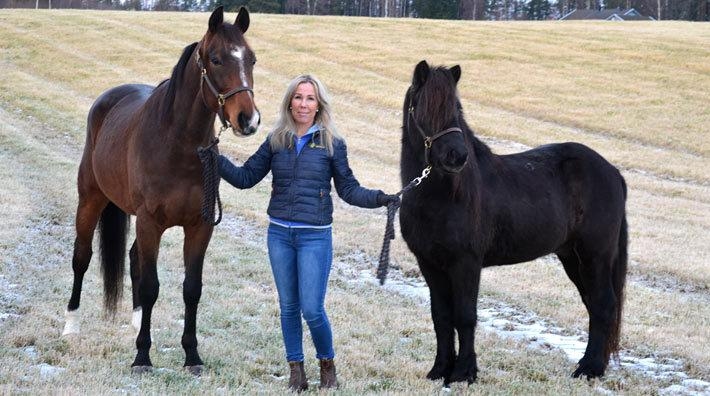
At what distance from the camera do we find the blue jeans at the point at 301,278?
191 inches

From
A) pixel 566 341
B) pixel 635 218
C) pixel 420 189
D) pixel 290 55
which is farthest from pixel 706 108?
pixel 420 189

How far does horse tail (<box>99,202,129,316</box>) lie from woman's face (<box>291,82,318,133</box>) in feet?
9.25

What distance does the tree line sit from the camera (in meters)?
66.2

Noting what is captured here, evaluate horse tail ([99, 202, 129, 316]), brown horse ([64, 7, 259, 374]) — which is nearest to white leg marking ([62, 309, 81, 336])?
brown horse ([64, 7, 259, 374])

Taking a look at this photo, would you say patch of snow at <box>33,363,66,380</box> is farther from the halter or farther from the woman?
the woman

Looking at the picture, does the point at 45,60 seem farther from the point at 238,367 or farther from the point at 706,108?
the point at 238,367

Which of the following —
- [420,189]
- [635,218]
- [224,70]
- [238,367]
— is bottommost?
[635,218]

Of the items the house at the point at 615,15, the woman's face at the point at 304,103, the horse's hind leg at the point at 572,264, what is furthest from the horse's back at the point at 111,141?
the house at the point at 615,15

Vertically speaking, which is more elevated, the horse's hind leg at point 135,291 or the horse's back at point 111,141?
the horse's back at point 111,141

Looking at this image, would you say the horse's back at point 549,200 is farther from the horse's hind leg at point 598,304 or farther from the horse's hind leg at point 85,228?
the horse's hind leg at point 85,228

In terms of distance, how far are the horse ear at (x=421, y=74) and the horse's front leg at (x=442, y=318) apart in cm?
122

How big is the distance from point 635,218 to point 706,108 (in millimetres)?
13741

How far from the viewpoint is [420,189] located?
525 cm

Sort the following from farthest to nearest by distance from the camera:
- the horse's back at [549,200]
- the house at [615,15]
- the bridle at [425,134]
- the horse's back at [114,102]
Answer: the house at [615,15] < the horse's back at [114,102] < the horse's back at [549,200] < the bridle at [425,134]
